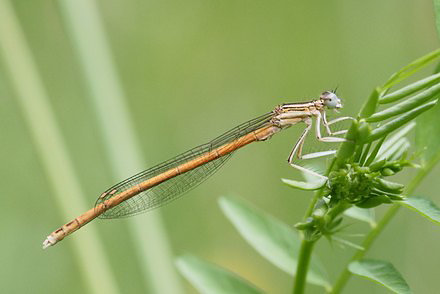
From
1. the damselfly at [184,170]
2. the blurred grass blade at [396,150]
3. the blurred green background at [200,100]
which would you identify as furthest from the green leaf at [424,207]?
the blurred green background at [200,100]

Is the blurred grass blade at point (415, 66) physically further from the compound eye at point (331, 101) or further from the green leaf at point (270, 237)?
the compound eye at point (331, 101)

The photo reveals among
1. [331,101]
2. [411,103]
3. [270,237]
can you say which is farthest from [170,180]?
[411,103]

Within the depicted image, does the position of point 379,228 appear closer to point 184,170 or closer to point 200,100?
point 184,170

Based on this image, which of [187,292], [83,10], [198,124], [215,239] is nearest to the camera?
[83,10]

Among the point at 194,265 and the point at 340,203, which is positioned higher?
the point at 340,203

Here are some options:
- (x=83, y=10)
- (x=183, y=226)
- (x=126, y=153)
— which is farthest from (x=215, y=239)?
(x=83, y=10)

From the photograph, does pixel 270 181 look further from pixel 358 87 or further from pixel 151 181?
pixel 151 181

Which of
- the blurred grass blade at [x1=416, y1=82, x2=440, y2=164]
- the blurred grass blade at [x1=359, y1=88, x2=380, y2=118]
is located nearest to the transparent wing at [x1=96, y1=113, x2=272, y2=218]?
the blurred grass blade at [x1=416, y1=82, x2=440, y2=164]
